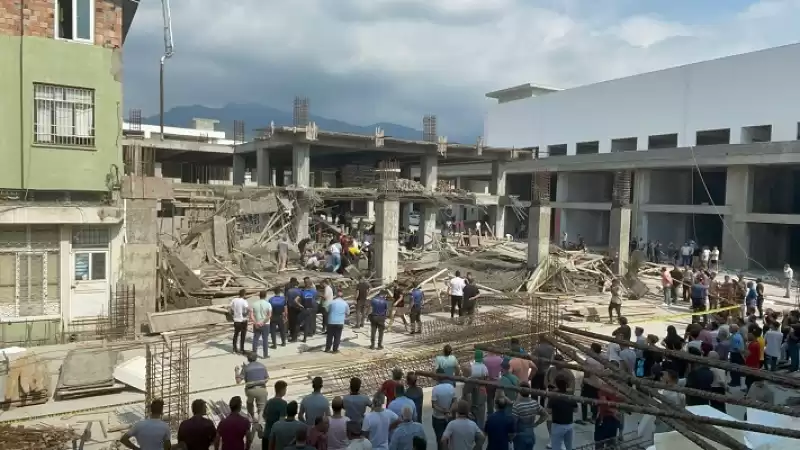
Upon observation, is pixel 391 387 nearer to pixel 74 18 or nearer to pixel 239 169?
pixel 74 18

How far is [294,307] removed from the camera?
15.1 metres

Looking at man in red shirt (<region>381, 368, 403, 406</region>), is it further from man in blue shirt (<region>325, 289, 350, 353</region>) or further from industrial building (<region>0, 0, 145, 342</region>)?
industrial building (<region>0, 0, 145, 342</region>)

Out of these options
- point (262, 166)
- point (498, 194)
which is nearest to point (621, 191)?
point (498, 194)

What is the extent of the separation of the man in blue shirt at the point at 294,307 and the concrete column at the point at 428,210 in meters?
18.6

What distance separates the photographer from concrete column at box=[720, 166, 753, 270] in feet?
109

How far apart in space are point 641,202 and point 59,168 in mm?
33693

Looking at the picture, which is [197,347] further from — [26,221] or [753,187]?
[753,187]

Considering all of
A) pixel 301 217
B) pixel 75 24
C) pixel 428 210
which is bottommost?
pixel 301 217

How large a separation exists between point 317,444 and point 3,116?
42.2ft

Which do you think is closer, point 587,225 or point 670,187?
point 670,187

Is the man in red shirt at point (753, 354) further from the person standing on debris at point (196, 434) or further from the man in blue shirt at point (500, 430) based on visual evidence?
the person standing on debris at point (196, 434)

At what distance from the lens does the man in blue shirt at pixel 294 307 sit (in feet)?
49.5

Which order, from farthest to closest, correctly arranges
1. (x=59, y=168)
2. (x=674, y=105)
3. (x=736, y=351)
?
(x=674, y=105)
(x=59, y=168)
(x=736, y=351)

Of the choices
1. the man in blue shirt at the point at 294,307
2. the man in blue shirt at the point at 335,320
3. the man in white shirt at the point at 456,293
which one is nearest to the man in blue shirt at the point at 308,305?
the man in blue shirt at the point at 294,307
